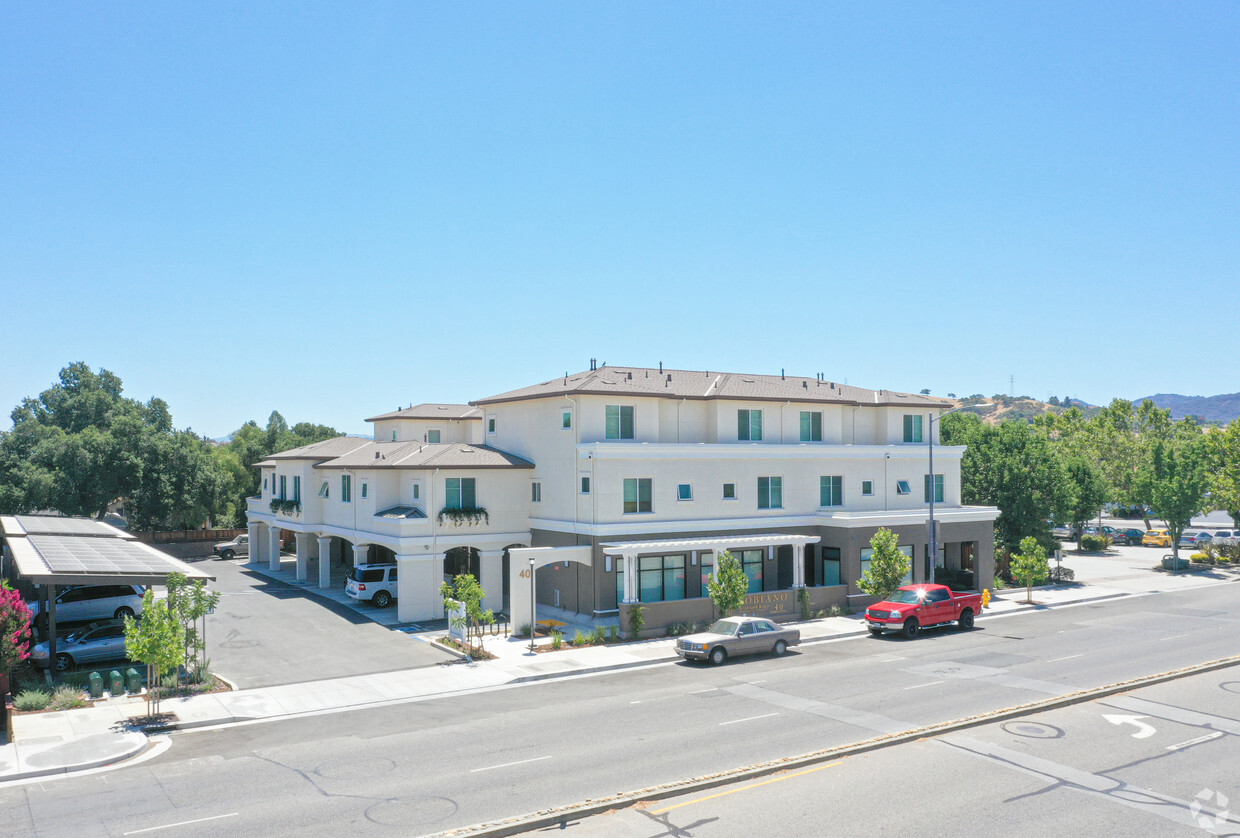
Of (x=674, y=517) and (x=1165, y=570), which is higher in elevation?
(x=674, y=517)

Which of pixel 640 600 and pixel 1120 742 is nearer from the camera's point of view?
pixel 1120 742

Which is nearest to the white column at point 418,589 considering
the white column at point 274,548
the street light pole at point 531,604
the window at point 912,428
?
the street light pole at point 531,604

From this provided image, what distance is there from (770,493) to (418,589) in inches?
648

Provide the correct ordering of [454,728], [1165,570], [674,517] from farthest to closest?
[1165,570] < [674,517] < [454,728]

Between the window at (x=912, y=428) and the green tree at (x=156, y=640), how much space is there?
36160mm

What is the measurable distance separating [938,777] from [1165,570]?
169ft

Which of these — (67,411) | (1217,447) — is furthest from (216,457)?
(1217,447)

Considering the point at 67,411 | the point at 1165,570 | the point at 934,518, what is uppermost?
the point at 67,411

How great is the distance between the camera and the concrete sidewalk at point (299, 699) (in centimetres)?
1847

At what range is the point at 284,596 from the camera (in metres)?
42.8

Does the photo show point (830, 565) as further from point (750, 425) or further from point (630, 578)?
point (630, 578)

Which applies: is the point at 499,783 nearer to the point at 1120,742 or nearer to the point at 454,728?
the point at 454,728

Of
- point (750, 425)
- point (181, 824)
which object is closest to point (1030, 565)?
point (750, 425)

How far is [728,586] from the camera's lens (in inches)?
1288
